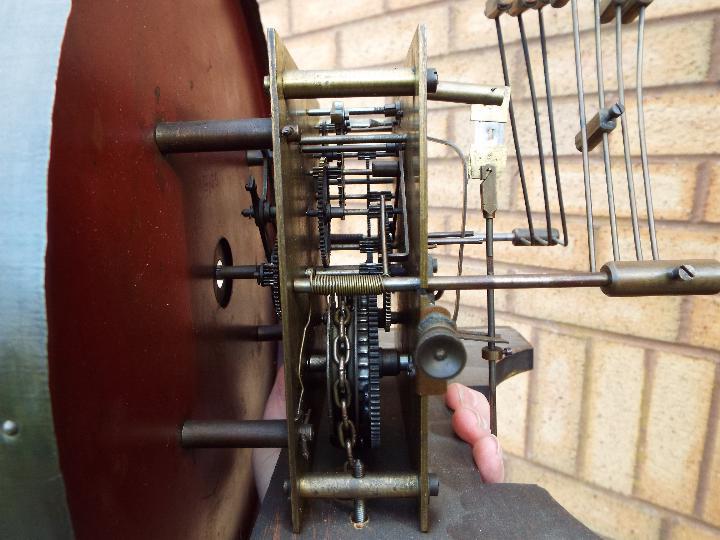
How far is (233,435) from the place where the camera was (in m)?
0.59

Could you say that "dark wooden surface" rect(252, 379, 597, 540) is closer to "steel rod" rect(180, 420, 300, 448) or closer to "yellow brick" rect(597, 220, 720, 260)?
"steel rod" rect(180, 420, 300, 448)

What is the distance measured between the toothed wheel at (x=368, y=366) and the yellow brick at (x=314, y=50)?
1.19 m

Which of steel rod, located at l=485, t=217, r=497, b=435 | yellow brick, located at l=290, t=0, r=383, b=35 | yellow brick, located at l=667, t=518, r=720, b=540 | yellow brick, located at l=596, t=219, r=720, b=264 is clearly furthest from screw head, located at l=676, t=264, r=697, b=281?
yellow brick, located at l=290, t=0, r=383, b=35

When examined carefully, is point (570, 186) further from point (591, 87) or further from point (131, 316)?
point (131, 316)

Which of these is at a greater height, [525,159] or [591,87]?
[591,87]

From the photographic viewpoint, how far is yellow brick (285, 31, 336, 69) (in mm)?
1587

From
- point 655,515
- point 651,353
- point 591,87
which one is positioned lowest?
point 655,515

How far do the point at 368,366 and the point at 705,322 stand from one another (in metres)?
0.95

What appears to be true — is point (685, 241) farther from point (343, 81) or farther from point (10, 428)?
point (10, 428)

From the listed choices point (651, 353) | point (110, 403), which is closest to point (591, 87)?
point (651, 353)

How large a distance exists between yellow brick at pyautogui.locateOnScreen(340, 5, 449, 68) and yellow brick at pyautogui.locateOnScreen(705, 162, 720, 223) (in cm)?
76

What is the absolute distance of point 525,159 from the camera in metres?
1.35

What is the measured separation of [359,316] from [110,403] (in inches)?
12.4

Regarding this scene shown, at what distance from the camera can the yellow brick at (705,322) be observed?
1109 mm
